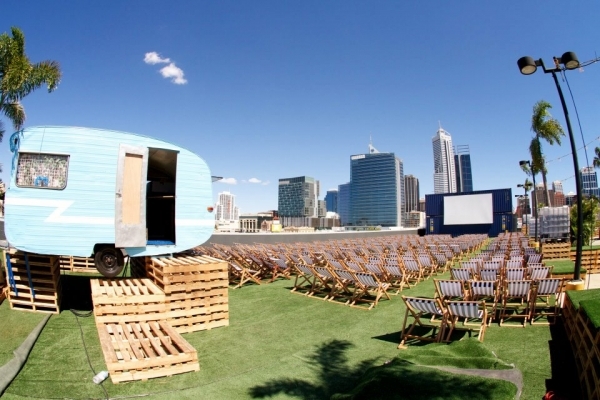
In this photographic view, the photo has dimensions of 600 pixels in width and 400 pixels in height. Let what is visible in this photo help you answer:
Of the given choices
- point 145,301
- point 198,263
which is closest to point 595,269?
point 198,263

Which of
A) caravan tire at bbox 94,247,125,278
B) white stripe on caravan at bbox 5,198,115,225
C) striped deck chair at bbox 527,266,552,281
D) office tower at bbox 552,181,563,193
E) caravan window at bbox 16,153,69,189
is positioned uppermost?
office tower at bbox 552,181,563,193

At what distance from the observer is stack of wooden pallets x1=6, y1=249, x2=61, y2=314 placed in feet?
21.5

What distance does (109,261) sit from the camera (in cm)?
638

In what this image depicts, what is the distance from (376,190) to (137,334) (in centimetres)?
17235

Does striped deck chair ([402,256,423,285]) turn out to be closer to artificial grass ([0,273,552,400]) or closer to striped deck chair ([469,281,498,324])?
artificial grass ([0,273,552,400])

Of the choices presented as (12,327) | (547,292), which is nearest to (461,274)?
(547,292)

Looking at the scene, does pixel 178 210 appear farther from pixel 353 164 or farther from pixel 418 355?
pixel 353 164

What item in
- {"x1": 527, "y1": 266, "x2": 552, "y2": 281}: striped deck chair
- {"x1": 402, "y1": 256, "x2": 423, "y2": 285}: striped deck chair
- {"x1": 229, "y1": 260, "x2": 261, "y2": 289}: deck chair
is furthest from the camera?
{"x1": 229, "y1": 260, "x2": 261, "y2": 289}: deck chair

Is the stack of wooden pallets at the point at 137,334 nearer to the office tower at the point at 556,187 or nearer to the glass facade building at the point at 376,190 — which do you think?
the office tower at the point at 556,187

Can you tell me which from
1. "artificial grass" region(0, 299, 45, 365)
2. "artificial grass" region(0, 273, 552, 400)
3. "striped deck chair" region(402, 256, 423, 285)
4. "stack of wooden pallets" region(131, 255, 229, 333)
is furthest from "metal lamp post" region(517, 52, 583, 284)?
"artificial grass" region(0, 299, 45, 365)

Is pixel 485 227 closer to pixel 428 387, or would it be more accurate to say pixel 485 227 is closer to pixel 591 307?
pixel 591 307

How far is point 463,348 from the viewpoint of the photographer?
380cm

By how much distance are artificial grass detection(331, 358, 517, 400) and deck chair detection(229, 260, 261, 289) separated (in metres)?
6.79

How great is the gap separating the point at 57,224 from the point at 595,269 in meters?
14.5
